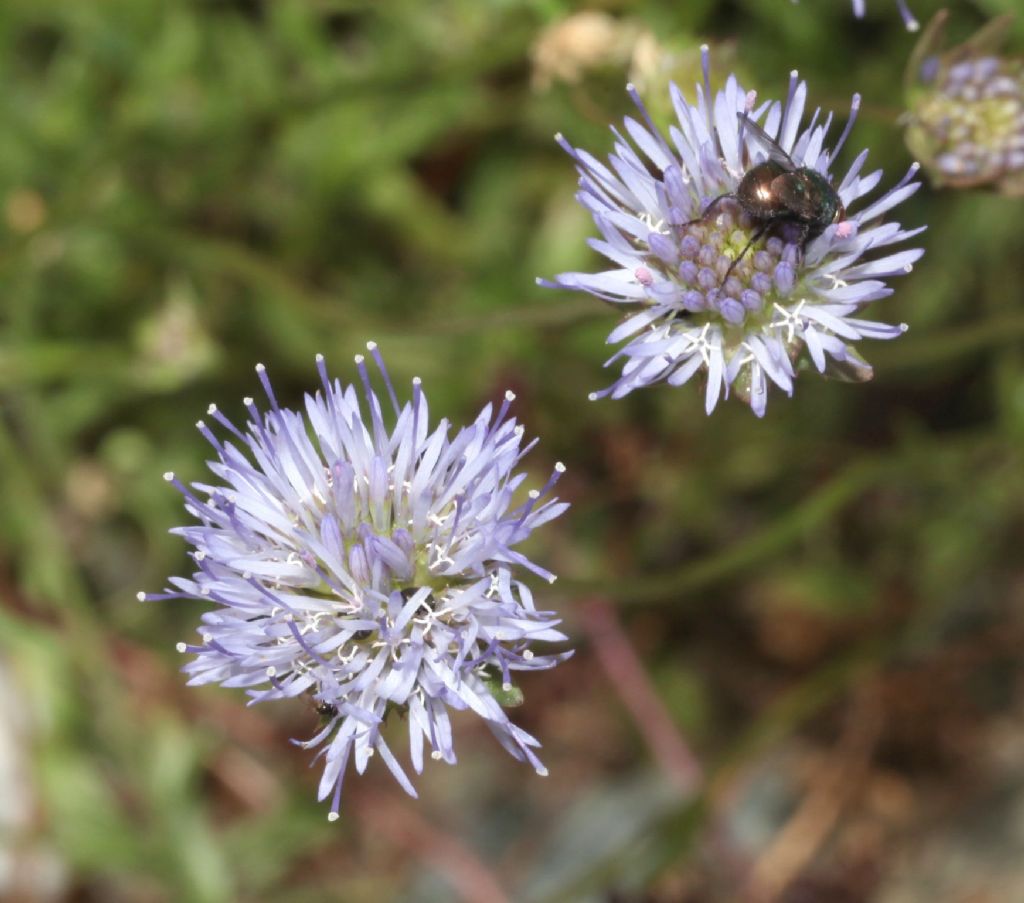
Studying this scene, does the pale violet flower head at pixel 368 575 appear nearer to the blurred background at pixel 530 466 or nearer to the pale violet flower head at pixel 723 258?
the pale violet flower head at pixel 723 258

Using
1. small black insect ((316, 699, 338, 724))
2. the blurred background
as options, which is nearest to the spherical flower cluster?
the blurred background

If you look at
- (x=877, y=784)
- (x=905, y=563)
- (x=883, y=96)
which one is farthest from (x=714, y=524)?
(x=883, y=96)

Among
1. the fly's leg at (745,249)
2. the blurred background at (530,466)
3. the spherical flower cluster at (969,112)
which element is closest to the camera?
the fly's leg at (745,249)

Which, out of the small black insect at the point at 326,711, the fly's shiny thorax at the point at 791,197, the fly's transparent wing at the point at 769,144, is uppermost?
the fly's transparent wing at the point at 769,144

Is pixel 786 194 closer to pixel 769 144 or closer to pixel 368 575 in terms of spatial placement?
pixel 769 144

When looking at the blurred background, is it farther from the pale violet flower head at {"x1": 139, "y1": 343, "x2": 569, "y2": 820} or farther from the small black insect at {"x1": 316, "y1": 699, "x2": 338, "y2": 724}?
the small black insect at {"x1": 316, "y1": 699, "x2": 338, "y2": 724}

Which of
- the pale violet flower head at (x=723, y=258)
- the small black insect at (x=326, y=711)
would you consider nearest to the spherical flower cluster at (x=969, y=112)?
the pale violet flower head at (x=723, y=258)
